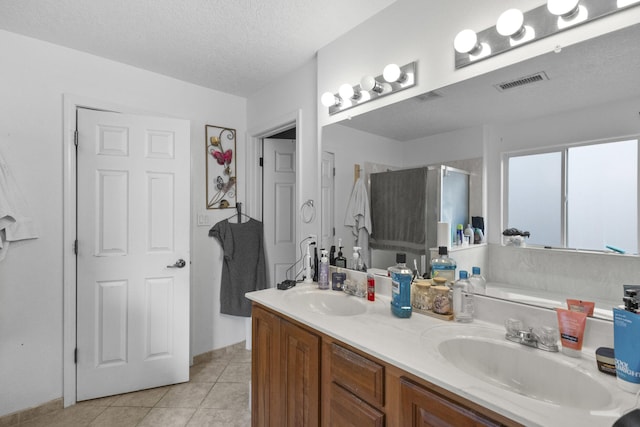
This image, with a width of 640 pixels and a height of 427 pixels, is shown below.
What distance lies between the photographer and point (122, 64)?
221 centimetres

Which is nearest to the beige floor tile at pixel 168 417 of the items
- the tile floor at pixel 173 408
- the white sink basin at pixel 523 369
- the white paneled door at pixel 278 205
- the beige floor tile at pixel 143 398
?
the tile floor at pixel 173 408

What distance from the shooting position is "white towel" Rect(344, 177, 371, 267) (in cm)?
173

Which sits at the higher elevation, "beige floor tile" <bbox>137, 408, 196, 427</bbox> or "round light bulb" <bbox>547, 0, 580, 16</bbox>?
"round light bulb" <bbox>547, 0, 580, 16</bbox>

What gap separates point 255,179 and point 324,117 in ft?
3.50

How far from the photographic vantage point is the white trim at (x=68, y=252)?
196cm

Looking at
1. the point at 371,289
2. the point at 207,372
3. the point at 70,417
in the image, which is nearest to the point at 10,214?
the point at 70,417

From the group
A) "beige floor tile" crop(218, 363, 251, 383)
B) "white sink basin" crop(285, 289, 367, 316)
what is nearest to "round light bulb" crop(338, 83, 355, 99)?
"white sink basin" crop(285, 289, 367, 316)

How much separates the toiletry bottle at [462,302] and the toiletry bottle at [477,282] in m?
0.03

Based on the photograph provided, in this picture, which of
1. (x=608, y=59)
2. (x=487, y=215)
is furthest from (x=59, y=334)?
(x=608, y=59)

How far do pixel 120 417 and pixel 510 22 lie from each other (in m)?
2.93

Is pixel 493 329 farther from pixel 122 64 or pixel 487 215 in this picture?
pixel 122 64

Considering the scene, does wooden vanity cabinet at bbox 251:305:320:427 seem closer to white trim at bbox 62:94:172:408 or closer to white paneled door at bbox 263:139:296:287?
white paneled door at bbox 263:139:296:287

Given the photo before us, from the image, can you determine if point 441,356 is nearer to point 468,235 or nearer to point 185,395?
point 468,235

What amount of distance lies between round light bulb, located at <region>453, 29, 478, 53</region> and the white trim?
243cm
